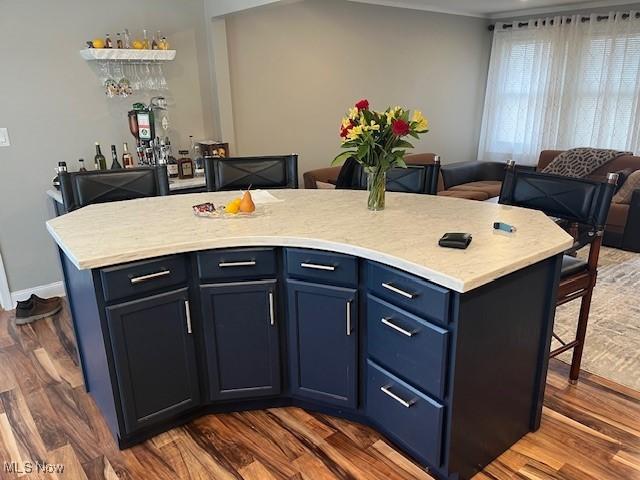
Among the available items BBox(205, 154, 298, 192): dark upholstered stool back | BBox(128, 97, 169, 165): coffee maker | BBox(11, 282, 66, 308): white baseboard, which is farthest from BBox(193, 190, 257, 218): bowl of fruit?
BBox(11, 282, 66, 308): white baseboard

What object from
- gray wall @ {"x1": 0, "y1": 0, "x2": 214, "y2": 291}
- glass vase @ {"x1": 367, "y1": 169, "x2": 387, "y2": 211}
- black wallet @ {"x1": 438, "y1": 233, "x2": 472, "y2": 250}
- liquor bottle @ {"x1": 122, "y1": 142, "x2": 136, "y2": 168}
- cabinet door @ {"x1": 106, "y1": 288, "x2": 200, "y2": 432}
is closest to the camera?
black wallet @ {"x1": 438, "y1": 233, "x2": 472, "y2": 250}

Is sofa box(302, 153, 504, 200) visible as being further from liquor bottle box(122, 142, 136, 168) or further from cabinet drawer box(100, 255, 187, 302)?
cabinet drawer box(100, 255, 187, 302)

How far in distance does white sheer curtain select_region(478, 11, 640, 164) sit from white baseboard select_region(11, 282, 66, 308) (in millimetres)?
5597

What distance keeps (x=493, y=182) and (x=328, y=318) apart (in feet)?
15.7

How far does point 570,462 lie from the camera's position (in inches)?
78.7

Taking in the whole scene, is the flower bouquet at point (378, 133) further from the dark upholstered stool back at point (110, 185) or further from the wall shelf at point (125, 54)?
the wall shelf at point (125, 54)

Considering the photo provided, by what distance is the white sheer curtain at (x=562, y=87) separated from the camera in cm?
550

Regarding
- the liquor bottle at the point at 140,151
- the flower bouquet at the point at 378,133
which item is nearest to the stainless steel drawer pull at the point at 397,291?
the flower bouquet at the point at 378,133

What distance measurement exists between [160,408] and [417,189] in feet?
6.08

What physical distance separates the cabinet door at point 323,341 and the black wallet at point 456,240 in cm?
42

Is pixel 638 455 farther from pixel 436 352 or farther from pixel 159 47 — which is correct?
pixel 159 47

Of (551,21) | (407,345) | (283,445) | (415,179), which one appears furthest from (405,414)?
(551,21)

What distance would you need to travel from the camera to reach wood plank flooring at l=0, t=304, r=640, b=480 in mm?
1975

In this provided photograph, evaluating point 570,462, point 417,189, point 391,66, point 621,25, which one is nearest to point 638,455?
point 570,462
